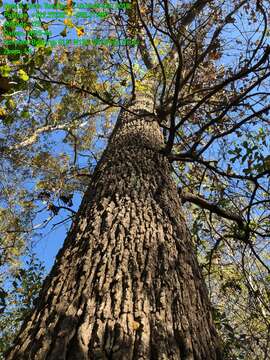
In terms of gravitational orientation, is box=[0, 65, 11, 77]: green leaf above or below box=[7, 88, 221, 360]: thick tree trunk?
above

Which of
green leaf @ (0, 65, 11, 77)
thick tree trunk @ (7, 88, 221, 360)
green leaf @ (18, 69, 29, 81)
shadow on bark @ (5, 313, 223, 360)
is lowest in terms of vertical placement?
shadow on bark @ (5, 313, 223, 360)

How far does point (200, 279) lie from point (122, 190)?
0.83 meters

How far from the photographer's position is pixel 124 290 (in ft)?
5.20

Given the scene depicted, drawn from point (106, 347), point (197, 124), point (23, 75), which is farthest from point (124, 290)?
point (197, 124)

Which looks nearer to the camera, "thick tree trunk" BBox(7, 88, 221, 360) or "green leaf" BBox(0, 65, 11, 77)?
"thick tree trunk" BBox(7, 88, 221, 360)

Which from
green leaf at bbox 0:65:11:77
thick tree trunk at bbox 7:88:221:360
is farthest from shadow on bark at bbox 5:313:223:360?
green leaf at bbox 0:65:11:77

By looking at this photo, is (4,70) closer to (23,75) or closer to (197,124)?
(23,75)

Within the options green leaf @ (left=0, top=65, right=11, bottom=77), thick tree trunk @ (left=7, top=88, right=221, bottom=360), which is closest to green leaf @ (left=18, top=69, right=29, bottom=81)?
green leaf @ (left=0, top=65, right=11, bottom=77)

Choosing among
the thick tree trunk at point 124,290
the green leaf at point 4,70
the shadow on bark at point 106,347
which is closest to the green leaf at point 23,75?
the green leaf at point 4,70

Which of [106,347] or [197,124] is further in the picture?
[197,124]

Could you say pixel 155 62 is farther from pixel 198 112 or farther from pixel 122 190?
pixel 122 190

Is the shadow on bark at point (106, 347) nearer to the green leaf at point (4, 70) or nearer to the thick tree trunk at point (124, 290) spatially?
the thick tree trunk at point (124, 290)

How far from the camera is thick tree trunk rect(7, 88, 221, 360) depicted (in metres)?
1.34

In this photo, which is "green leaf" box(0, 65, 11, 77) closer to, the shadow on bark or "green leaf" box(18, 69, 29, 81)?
"green leaf" box(18, 69, 29, 81)
